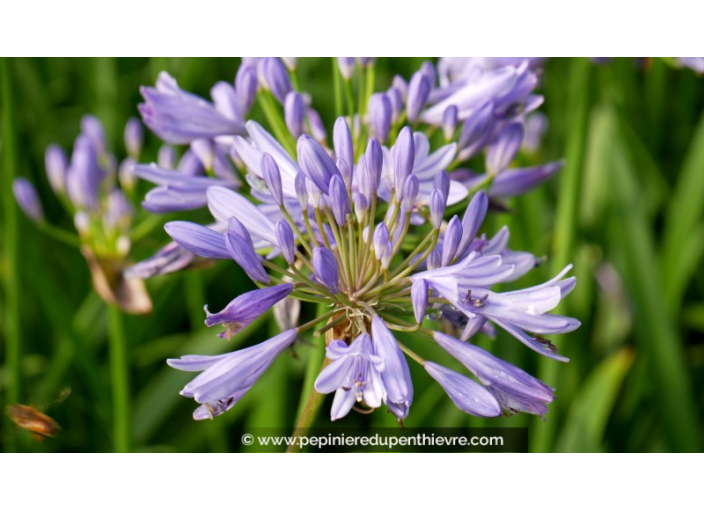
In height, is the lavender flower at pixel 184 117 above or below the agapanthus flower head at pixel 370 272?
above

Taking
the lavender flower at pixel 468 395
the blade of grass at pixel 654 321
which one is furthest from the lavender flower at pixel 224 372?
the blade of grass at pixel 654 321

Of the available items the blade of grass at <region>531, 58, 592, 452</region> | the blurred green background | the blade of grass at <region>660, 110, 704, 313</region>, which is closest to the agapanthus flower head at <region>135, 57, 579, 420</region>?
the blade of grass at <region>531, 58, 592, 452</region>

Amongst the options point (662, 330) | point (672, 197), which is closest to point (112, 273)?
point (662, 330)

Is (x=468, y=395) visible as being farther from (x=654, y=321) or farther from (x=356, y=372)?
(x=654, y=321)

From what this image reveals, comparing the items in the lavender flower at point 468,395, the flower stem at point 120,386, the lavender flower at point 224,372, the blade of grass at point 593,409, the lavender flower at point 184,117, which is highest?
the lavender flower at point 184,117

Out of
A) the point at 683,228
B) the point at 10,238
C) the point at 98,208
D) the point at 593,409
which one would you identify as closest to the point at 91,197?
the point at 98,208

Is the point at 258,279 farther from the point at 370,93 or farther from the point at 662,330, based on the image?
the point at 662,330

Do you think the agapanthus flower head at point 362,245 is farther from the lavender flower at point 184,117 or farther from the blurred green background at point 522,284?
the blurred green background at point 522,284
